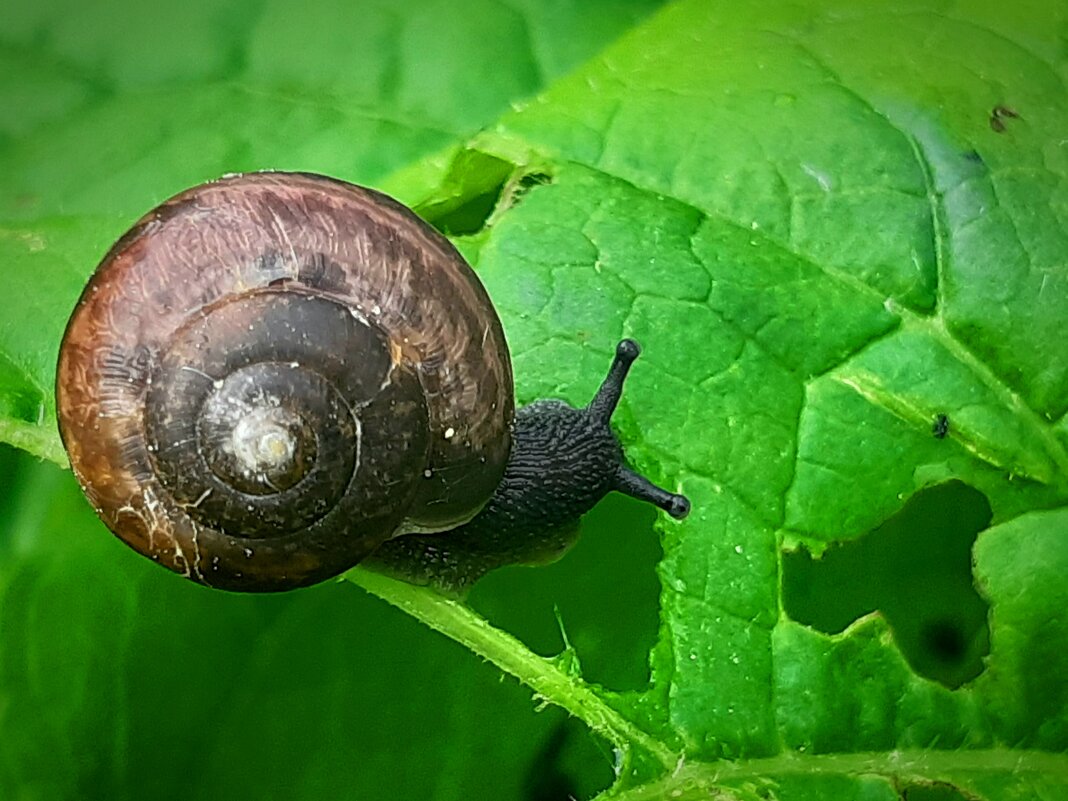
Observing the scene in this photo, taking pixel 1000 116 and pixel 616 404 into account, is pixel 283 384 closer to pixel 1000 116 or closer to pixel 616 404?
pixel 616 404

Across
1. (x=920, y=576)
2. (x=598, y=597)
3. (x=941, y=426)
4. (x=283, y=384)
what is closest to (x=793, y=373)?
(x=941, y=426)

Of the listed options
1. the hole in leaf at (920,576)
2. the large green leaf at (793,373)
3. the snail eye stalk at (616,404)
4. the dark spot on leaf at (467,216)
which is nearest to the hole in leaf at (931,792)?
the large green leaf at (793,373)

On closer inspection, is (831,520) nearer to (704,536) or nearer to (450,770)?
(704,536)

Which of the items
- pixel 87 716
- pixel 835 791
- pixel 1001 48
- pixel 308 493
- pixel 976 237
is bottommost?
pixel 87 716

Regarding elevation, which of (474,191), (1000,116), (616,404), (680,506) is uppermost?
(1000,116)

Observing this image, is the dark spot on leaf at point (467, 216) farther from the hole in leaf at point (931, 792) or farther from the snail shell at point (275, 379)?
the hole in leaf at point (931, 792)

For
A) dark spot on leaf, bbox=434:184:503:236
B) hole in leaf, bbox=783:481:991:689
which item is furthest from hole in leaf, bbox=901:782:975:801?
dark spot on leaf, bbox=434:184:503:236

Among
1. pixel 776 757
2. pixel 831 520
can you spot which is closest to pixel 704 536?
pixel 831 520
